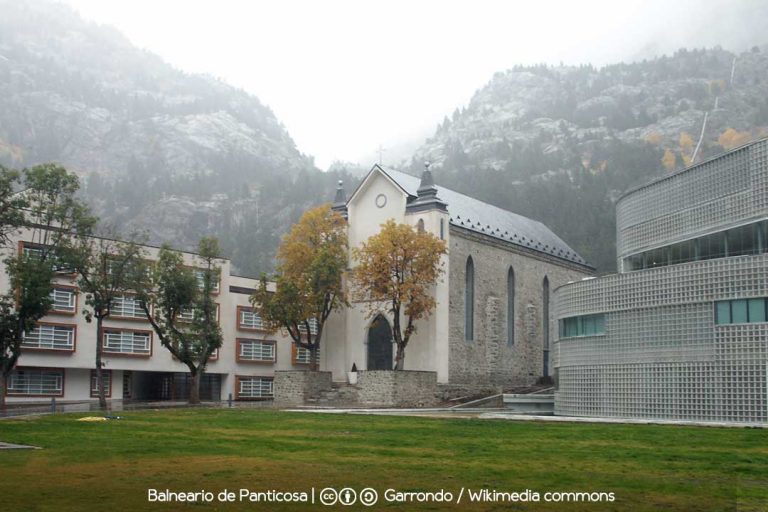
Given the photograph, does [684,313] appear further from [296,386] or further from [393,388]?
[296,386]

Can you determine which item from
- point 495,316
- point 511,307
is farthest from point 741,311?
point 511,307

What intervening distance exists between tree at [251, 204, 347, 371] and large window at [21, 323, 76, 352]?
39.7 ft

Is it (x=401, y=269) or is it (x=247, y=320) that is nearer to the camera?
(x=401, y=269)

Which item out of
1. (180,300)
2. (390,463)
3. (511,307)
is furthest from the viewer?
(511,307)

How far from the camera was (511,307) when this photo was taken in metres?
65.2

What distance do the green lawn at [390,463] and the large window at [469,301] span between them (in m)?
30.9

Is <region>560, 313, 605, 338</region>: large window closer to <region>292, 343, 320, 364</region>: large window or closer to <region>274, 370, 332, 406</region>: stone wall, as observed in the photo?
<region>274, 370, 332, 406</region>: stone wall

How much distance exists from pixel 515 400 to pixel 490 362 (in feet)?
49.9

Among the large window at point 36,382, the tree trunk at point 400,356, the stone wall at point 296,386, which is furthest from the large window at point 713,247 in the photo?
the large window at point 36,382

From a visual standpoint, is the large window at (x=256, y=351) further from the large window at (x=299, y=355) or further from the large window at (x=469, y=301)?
the large window at (x=469, y=301)

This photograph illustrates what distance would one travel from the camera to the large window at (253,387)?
6781 centimetres

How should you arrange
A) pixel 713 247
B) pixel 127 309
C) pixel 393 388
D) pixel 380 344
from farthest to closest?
pixel 127 309 < pixel 380 344 < pixel 393 388 < pixel 713 247

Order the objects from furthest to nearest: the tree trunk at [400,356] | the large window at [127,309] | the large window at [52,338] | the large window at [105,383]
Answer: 1. the large window at [127,309]
2. the large window at [105,383]
3. the large window at [52,338]
4. the tree trunk at [400,356]

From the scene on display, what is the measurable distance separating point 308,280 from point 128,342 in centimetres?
1447
